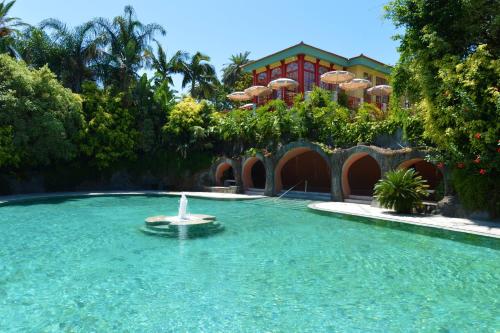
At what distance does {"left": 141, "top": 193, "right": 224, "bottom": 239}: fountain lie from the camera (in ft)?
36.0

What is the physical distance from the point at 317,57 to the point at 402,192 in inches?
696

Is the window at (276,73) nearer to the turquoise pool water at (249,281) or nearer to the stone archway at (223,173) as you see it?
the stone archway at (223,173)

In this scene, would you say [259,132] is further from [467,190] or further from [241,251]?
[241,251]

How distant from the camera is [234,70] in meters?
49.1

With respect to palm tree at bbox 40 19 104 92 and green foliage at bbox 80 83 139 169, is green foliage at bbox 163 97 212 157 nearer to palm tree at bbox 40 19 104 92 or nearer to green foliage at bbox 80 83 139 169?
green foliage at bbox 80 83 139 169

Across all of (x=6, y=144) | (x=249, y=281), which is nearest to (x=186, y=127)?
(x=6, y=144)

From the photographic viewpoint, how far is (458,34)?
1331 centimetres

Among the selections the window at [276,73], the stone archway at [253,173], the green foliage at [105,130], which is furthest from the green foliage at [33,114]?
the window at [276,73]

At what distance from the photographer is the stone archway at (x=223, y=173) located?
25.6m

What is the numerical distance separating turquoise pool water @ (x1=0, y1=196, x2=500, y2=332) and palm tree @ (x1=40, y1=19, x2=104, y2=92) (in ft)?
61.5

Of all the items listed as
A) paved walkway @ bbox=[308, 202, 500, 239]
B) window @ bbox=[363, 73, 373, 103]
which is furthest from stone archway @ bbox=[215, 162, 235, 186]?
window @ bbox=[363, 73, 373, 103]

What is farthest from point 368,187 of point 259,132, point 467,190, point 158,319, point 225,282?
point 158,319

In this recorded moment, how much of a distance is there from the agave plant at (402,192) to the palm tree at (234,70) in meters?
37.1

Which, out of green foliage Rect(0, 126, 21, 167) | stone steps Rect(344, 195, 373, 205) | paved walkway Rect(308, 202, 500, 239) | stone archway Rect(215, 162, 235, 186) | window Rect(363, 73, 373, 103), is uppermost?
window Rect(363, 73, 373, 103)
